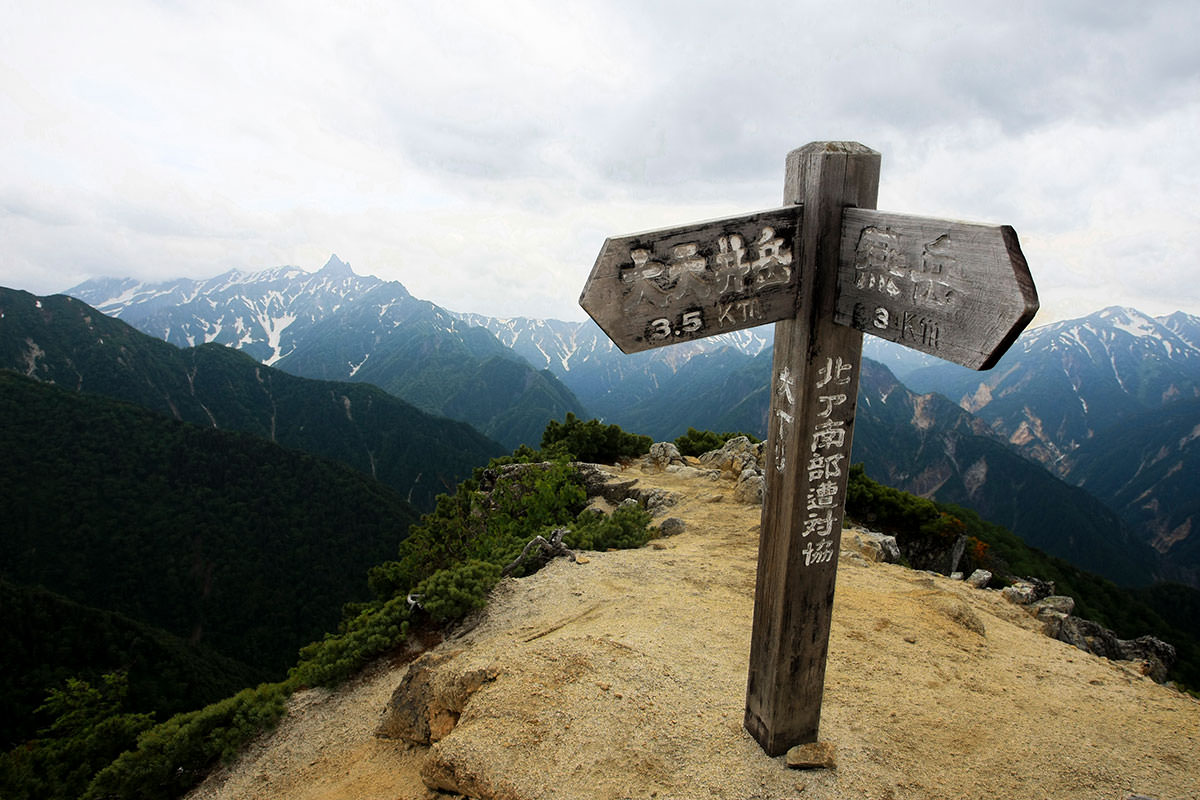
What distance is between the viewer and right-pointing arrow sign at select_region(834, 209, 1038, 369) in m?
2.67

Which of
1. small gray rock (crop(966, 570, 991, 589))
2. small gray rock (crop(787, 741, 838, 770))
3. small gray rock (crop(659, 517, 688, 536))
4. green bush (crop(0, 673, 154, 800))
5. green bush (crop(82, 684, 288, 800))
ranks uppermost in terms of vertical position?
small gray rock (crop(659, 517, 688, 536))

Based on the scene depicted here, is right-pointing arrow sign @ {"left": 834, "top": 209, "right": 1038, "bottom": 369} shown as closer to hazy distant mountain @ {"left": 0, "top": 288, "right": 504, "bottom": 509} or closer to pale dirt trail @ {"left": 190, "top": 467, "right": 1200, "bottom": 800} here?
pale dirt trail @ {"left": 190, "top": 467, "right": 1200, "bottom": 800}

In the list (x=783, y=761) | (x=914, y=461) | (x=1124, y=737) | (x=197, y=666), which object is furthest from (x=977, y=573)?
(x=914, y=461)

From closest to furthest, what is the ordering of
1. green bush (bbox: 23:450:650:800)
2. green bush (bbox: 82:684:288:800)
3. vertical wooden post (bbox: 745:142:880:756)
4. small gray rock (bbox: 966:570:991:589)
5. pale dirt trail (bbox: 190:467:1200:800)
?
vertical wooden post (bbox: 745:142:880:756) → pale dirt trail (bbox: 190:467:1200:800) → green bush (bbox: 82:684:288:800) → green bush (bbox: 23:450:650:800) → small gray rock (bbox: 966:570:991:589)

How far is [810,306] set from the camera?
378cm

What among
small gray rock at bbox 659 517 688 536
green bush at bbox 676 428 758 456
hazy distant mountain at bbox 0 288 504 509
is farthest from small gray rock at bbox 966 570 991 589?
hazy distant mountain at bbox 0 288 504 509

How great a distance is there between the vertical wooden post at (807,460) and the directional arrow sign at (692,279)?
8.3 inches

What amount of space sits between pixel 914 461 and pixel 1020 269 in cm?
17912

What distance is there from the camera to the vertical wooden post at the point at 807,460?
145 inches

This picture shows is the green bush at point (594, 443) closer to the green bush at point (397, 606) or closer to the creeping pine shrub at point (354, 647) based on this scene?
the green bush at point (397, 606)

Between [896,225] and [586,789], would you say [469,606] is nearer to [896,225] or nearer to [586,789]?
[586,789]

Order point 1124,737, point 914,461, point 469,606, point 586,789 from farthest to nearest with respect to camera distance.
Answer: point 914,461, point 469,606, point 1124,737, point 586,789

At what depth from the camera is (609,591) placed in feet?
30.8

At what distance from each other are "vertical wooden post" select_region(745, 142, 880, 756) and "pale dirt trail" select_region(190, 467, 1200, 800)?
749mm
